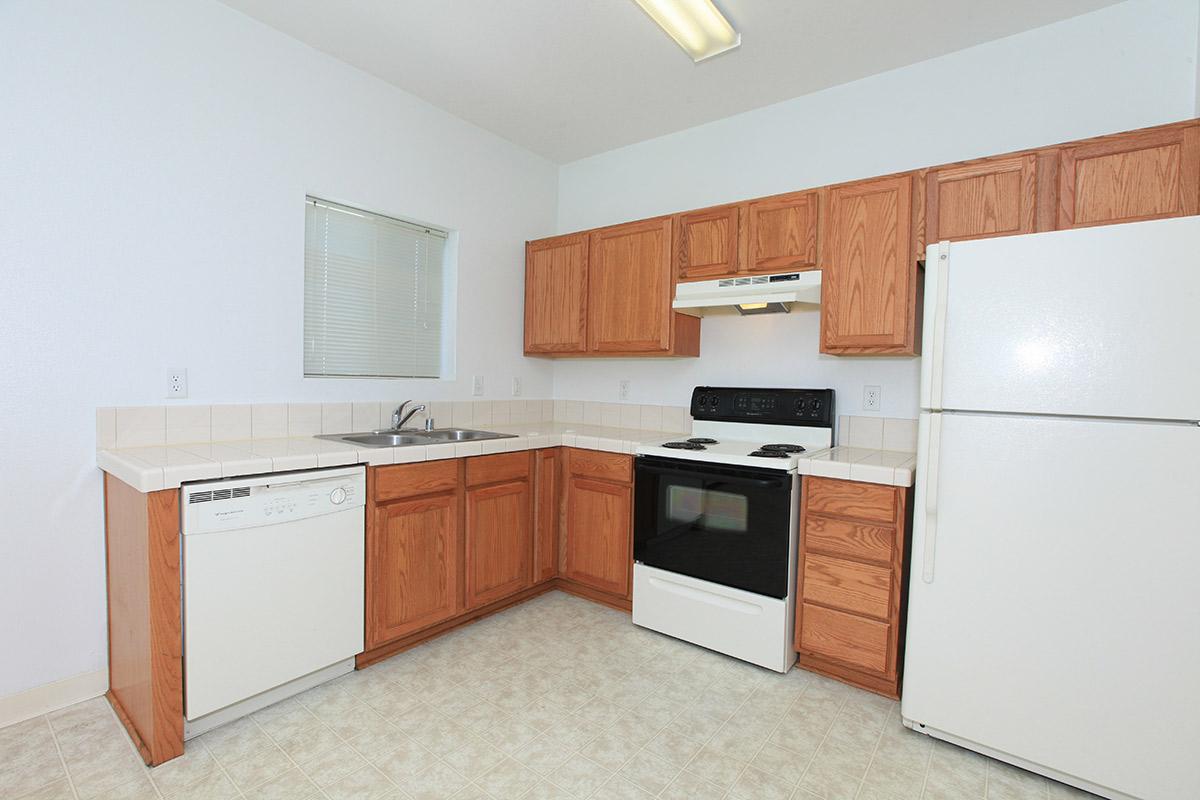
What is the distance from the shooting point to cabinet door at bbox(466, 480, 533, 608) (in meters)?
2.76

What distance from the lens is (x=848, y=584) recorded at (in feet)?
7.52

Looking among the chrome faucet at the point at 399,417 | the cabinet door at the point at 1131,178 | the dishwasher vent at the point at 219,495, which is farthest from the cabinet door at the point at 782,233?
the dishwasher vent at the point at 219,495

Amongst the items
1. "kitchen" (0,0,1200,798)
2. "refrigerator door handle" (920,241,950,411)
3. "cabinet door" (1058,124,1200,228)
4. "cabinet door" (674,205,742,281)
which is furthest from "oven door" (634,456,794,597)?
"cabinet door" (1058,124,1200,228)

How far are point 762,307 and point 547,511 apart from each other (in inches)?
63.5

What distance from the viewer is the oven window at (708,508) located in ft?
8.21

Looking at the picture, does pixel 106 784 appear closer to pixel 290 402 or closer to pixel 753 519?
pixel 290 402

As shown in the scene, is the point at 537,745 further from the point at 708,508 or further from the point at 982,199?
the point at 982,199

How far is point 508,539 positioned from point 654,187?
236cm

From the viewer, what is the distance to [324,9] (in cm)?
237

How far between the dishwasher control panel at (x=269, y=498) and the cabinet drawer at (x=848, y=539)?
6.16ft

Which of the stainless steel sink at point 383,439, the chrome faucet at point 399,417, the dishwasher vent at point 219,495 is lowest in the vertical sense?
the dishwasher vent at point 219,495

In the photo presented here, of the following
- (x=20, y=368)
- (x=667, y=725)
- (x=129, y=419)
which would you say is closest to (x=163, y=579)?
(x=129, y=419)

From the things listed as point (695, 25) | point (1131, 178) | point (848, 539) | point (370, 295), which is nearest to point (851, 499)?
point (848, 539)

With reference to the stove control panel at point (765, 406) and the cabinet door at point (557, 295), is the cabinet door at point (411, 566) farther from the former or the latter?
the stove control panel at point (765, 406)
